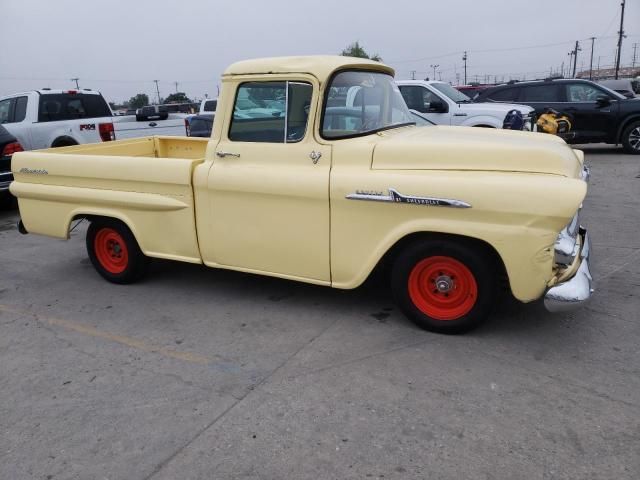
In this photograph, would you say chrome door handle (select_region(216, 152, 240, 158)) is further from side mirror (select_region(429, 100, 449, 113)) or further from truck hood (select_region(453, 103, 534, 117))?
truck hood (select_region(453, 103, 534, 117))

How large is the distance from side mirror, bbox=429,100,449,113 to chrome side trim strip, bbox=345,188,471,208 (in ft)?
22.5

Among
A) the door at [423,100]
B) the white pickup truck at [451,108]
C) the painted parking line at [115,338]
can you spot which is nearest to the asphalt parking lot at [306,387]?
the painted parking line at [115,338]

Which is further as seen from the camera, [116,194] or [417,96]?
[417,96]

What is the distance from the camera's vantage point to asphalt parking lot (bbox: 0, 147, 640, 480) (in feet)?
8.54

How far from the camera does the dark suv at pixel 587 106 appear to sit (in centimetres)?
1180

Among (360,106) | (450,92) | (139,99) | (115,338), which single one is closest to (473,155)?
(360,106)

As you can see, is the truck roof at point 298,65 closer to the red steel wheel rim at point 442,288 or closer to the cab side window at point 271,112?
the cab side window at point 271,112

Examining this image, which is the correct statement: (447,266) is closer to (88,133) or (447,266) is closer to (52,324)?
(52,324)

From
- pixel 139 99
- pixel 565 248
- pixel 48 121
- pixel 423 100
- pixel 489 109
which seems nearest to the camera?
pixel 565 248

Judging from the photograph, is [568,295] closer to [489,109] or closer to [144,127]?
[489,109]

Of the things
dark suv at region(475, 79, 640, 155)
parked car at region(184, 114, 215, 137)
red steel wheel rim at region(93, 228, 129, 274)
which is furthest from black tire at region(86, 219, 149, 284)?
dark suv at region(475, 79, 640, 155)

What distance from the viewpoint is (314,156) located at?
3895 mm

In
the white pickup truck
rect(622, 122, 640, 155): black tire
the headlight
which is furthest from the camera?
rect(622, 122, 640, 155): black tire

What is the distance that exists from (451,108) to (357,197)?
25.9 ft
